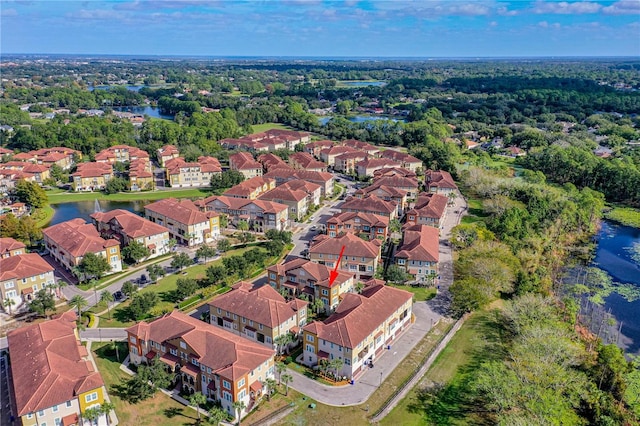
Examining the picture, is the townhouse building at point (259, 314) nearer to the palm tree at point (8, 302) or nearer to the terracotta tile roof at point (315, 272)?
the terracotta tile roof at point (315, 272)

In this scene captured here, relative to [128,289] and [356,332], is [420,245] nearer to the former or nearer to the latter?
[356,332]

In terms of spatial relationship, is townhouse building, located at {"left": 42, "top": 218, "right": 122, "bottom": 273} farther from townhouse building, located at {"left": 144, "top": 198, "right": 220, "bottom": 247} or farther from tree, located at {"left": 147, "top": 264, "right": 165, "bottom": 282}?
townhouse building, located at {"left": 144, "top": 198, "right": 220, "bottom": 247}

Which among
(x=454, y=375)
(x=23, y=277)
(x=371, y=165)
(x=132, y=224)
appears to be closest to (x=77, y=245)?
(x=23, y=277)

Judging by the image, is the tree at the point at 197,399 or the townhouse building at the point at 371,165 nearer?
the tree at the point at 197,399

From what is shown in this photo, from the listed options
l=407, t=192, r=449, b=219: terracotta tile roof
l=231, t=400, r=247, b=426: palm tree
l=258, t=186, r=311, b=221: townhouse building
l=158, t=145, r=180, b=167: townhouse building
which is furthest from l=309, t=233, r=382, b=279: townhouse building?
l=158, t=145, r=180, b=167: townhouse building

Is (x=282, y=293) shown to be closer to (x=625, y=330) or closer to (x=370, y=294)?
(x=370, y=294)

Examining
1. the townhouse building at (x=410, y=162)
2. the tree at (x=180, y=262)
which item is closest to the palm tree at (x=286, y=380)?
the tree at (x=180, y=262)

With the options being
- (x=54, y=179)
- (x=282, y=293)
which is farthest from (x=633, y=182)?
(x=54, y=179)
